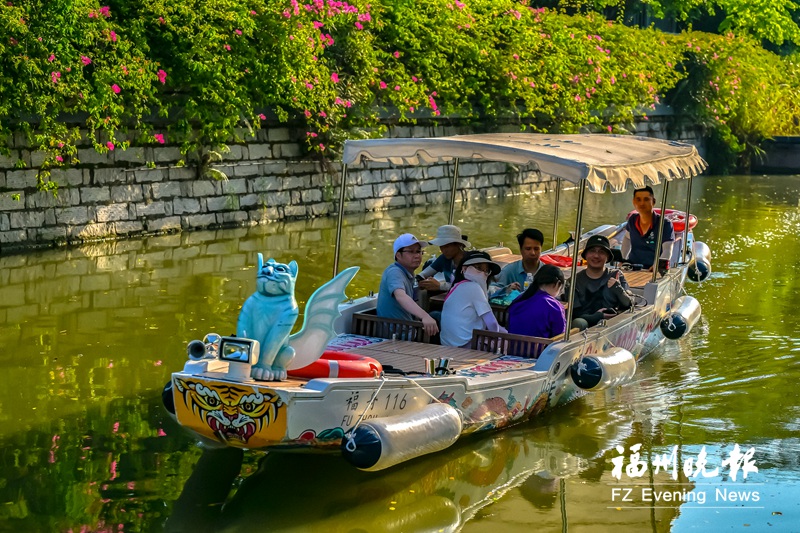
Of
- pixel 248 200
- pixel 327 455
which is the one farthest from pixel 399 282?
pixel 248 200

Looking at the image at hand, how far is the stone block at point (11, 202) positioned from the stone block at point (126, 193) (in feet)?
4.48

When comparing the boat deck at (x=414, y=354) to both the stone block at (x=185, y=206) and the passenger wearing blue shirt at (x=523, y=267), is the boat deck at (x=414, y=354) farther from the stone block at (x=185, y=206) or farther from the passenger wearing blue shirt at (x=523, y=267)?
the stone block at (x=185, y=206)

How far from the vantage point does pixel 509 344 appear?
7934 mm

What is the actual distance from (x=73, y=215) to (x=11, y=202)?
2.92 ft

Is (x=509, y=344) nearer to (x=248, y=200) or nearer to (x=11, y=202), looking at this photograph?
(x=11, y=202)

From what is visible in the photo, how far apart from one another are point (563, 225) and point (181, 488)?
39.9 ft

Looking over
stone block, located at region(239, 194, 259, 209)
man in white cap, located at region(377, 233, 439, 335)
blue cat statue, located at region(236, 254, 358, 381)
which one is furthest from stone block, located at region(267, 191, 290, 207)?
blue cat statue, located at region(236, 254, 358, 381)

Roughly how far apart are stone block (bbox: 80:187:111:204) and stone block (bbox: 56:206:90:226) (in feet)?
0.40

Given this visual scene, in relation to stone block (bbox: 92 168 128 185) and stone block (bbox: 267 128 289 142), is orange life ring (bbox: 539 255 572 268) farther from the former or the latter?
stone block (bbox: 267 128 289 142)

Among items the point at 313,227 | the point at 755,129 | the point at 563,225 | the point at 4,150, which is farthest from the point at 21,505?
the point at 755,129

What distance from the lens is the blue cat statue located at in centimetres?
626

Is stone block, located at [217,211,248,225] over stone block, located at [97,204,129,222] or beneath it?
beneath

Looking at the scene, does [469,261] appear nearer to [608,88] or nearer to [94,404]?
[94,404]

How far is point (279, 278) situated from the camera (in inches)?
248
